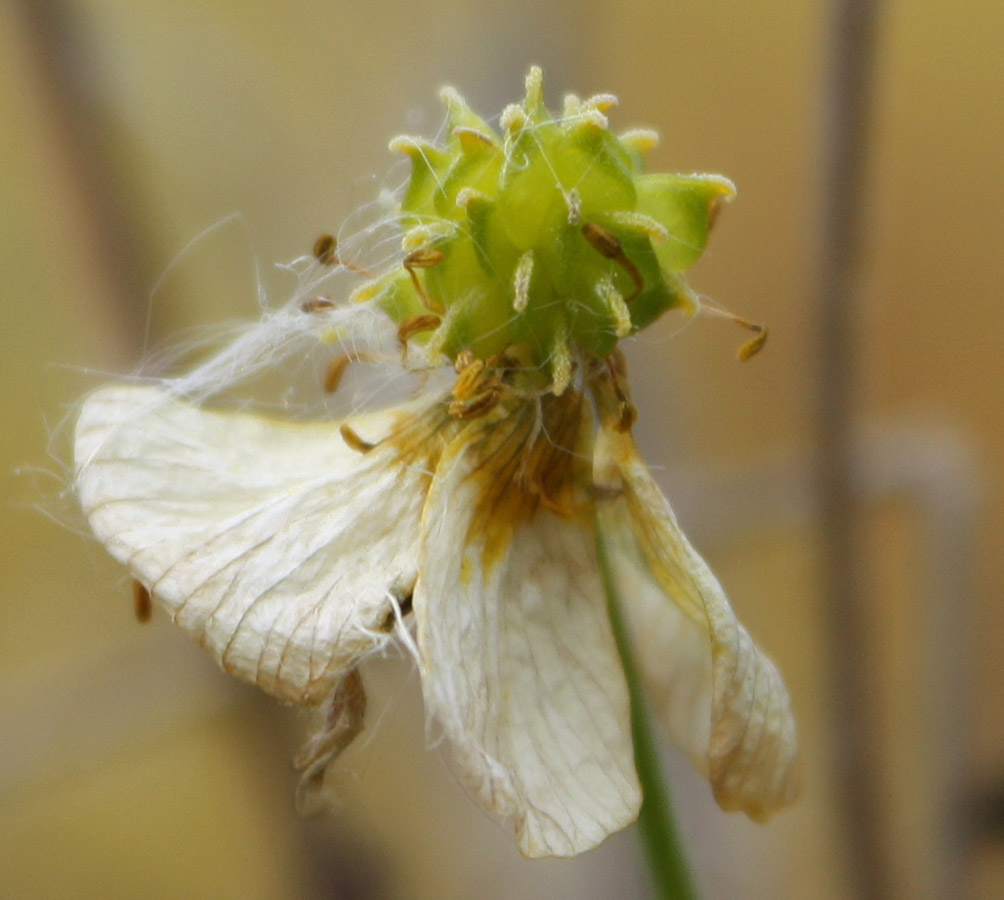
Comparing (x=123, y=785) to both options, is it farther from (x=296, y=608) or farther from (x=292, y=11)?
(x=296, y=608)

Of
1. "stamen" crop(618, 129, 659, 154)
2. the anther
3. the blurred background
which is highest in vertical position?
"stamen" crop(618, 129, 659, 154)

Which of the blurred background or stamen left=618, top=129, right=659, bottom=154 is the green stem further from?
the blurred background

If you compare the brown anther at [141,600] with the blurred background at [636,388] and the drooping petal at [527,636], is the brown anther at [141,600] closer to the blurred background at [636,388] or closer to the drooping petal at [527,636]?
the drooping petal at [527,636]

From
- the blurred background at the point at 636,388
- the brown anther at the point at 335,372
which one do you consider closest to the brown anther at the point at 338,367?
the brown anther at the point at 335,372

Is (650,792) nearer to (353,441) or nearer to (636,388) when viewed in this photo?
(353,441)

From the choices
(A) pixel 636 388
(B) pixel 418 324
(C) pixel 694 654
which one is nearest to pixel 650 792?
(C) pixel 694 654

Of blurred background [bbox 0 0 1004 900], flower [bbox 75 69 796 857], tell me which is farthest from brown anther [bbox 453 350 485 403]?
blurred background [bbox 0 0 1004 900]

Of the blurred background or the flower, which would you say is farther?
the blurred background
